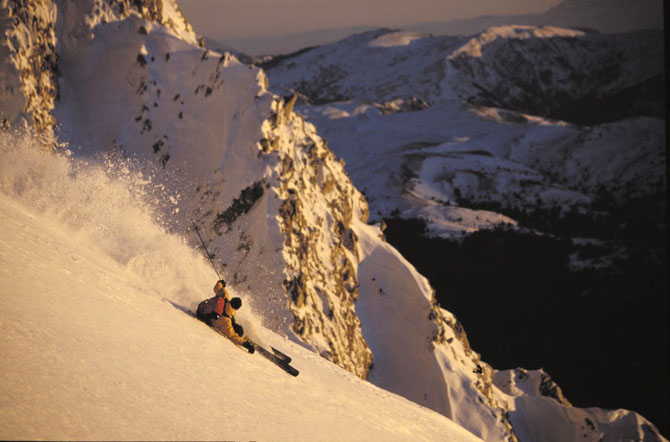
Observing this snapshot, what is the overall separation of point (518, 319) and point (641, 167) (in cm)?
7572

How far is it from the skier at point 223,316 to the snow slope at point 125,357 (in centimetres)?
25

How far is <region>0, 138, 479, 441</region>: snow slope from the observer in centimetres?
425

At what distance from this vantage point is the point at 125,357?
17.3ft

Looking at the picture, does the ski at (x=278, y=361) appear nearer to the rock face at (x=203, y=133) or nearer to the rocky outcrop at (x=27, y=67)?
the rock face at (x=203, y=133)

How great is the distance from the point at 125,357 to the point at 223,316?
2.79m

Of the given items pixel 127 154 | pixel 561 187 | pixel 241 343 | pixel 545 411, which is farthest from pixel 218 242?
pixel 561 187

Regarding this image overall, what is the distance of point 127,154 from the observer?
19156 mm

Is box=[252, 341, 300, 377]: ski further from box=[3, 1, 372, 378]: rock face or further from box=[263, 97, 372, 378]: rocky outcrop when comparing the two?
box=[263, 97, 372, 378]: rocky outcrop

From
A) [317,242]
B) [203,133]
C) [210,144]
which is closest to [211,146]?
[210,144]

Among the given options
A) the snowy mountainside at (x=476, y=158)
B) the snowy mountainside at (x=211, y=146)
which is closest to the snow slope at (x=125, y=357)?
the snowy mountainside at (x=211, y=146)

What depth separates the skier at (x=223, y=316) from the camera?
8016mm

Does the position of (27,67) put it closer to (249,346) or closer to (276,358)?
(249,346)

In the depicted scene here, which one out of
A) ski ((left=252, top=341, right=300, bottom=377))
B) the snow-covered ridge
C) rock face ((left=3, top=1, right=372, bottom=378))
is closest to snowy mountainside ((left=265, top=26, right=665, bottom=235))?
rock face ((left=3, top=1, right=372, bottom=378))

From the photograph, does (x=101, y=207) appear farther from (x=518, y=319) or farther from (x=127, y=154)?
(x=518, y=319)
